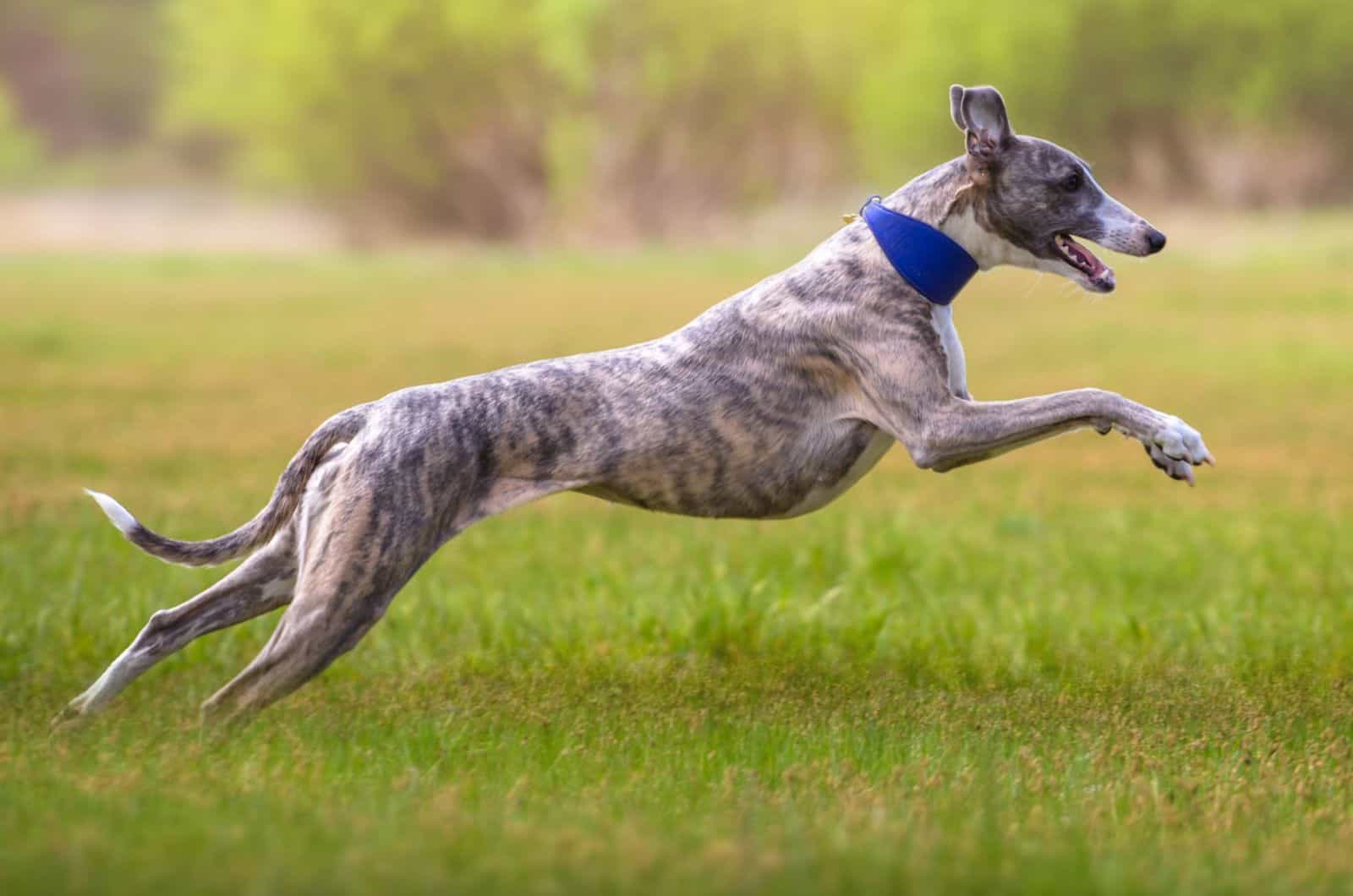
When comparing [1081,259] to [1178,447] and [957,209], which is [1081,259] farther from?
[1178,447]

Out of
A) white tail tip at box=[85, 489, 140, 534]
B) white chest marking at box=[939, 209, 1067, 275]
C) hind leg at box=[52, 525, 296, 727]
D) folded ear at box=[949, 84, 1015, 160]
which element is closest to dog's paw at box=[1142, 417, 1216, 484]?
white chest marking at box=[939, 209, 1067, 275]

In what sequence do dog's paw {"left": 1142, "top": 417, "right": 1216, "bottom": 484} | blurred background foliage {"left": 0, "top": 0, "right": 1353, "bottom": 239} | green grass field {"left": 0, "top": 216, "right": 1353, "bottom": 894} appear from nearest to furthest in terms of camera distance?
green grass field {"left": 0, "top": 216, "right": 1353, "bottom": 894}
dog's paw {"left": 1142, "top": 417, "right": 1216, "bottom": 484}
blurred background foliage {"left": 0, "top": 0, "right": 1353, "bottom": 239}

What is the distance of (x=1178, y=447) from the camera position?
5.75m

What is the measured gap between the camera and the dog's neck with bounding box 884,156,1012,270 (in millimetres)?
6184

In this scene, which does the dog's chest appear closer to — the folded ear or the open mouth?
the open mouth

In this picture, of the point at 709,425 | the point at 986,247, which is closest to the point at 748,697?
the point at 709,425

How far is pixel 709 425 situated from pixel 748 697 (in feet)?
3.84

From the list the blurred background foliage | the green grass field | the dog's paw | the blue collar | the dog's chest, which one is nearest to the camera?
the green grass field

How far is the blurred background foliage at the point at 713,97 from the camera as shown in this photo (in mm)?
49719

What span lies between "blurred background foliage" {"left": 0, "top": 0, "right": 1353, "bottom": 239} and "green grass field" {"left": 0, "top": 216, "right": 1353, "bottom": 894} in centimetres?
3500

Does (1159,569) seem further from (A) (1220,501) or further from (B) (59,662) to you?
(B) (59,662)

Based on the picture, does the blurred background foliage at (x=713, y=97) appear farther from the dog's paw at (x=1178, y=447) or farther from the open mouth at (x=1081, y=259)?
the dog's paw at (x=1178, y=447)

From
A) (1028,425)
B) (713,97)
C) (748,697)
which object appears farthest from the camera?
(713,97)

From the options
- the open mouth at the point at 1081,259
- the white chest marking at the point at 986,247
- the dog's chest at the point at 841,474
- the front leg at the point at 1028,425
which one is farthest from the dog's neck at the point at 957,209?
the dog's chest at the point at 841,474
